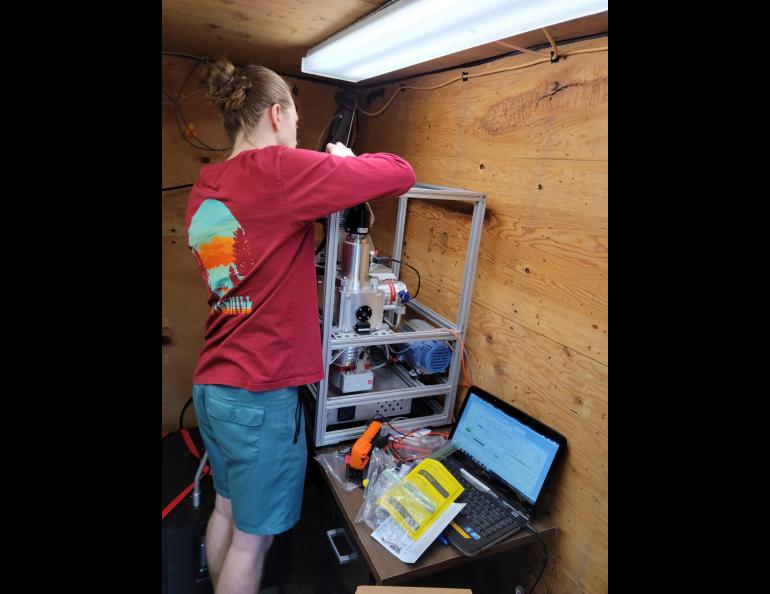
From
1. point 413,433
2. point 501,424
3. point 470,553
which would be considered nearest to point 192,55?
point 413,433

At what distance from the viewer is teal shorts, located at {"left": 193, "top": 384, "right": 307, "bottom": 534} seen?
1.28 m

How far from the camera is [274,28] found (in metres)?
1.57

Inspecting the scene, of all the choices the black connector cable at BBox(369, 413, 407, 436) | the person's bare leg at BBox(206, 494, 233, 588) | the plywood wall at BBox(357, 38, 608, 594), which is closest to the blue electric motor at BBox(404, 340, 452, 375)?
the plywood wall at BBox(357, 38, 608, 594)

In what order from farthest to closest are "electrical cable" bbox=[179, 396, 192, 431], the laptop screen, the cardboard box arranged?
"electrical cable" bbox=[179, 396, 192, 431], the laptop screen, the cardboard box

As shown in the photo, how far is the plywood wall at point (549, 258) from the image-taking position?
125cm

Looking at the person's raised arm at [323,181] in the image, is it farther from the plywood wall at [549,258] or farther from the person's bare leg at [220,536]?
the person's bare leg at [220,536]

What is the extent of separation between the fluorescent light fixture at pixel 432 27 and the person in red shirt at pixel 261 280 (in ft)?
1.13

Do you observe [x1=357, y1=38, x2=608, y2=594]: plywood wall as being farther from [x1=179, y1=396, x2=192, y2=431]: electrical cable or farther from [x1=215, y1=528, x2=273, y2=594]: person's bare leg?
[x1=179, y1=396, x2=192, y2=431]: electrical cable

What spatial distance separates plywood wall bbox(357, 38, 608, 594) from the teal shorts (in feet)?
2.63

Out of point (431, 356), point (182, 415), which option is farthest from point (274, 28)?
point (182, 415)

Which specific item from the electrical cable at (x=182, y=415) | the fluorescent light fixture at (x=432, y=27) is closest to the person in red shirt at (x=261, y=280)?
the fluorescent light fixture at (x=432, y=27)

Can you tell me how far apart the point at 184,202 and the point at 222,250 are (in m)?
1.37

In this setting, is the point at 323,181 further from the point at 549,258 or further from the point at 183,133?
the point at 183,133

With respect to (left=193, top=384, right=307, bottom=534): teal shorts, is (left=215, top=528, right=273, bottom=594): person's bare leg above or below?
below
